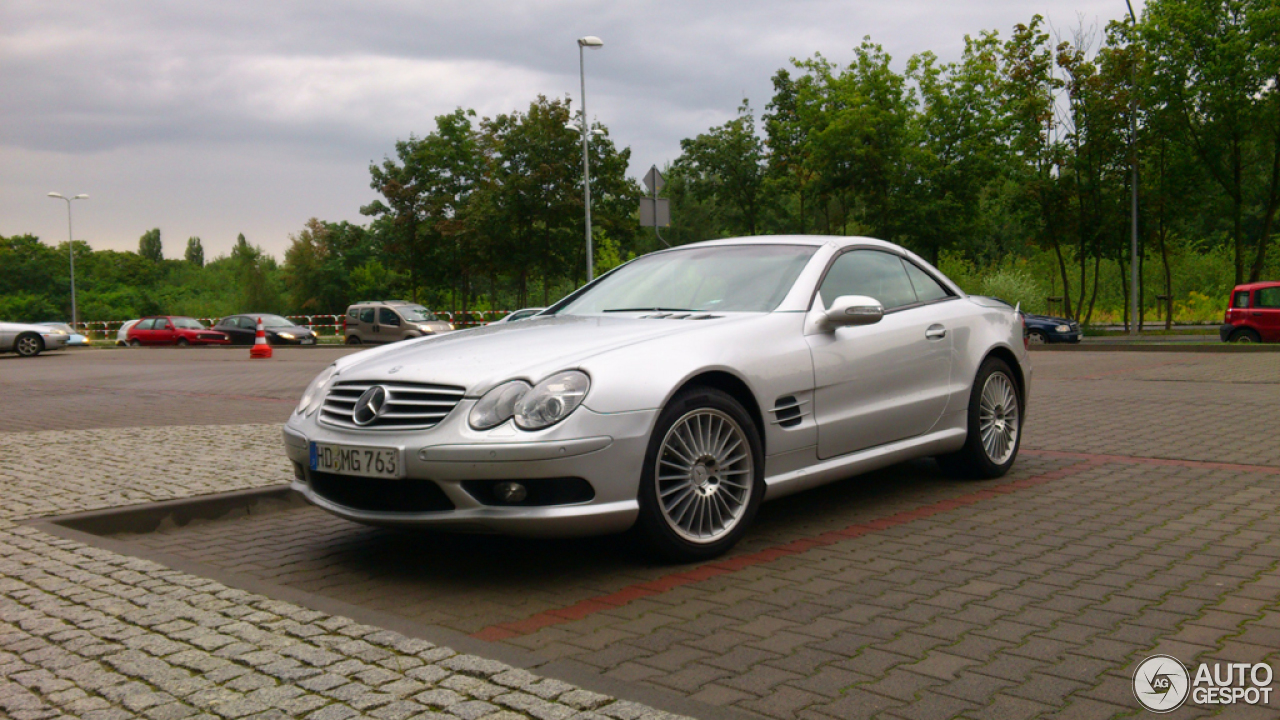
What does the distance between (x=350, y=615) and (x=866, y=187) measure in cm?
3550

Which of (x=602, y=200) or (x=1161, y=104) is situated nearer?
(x=1161, y=104)

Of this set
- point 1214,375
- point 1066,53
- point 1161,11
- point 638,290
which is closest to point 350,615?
point 638,290

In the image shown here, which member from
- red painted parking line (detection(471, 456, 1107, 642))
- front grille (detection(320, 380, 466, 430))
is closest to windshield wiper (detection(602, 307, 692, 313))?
red painted parking line (detection(471, 456, 1107, 642))

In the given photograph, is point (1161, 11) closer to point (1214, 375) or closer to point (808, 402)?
point (1214, 375)

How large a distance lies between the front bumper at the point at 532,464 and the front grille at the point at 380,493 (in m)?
0.04

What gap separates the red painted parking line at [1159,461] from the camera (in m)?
6.78

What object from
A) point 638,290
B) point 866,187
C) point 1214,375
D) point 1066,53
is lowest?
point 1214,375

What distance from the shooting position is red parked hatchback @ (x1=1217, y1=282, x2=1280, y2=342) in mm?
24469

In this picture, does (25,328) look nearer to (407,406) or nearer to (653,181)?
(653,181)

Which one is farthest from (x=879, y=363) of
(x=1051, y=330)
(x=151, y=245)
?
(x=151, y=245)

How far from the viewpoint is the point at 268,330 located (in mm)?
39156

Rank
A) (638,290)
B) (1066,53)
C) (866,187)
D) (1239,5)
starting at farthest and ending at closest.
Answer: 1. (866,187)
2. (1066,53)
3. (1239,5)
4. (638,290)

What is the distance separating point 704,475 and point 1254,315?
2444 centimetres

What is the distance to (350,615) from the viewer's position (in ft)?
12.4
